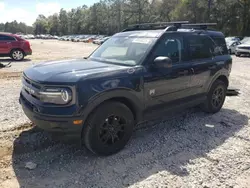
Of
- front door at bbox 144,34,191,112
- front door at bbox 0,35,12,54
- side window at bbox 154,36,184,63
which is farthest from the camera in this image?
front door at bbox 0,35,12,54

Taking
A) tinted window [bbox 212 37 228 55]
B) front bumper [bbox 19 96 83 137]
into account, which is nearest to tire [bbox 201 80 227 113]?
tinted window [bbox 212 37 228 55]

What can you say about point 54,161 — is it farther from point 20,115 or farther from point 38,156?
point 20,115

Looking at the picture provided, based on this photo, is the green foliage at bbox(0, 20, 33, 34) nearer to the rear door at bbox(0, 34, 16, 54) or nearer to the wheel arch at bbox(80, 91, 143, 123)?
the rear door at bbox(0, 34, 16, 54)

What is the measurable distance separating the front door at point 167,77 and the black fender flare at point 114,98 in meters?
0.19

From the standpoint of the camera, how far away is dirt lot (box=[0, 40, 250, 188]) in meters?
3.32

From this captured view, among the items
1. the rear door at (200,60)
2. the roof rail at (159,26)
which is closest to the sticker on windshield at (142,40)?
the roof rail at (159,26)

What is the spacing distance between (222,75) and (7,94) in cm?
553

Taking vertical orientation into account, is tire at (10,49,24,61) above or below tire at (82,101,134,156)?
above

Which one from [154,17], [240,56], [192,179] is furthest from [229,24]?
[192,179]

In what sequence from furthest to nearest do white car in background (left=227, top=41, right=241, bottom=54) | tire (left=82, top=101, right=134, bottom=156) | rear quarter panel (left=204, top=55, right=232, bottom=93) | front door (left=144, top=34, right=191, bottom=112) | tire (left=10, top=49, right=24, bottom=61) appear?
white car in background (left=227, top=41, right=241, bottom=54) → tire (left=10, top=49, right=24, bottom=61) → rear quarter panel (left=204, top=55, right=232, bottom=93) → front door (left=144, top=34, right=191, bottom=112) → tire (left=82, top=101, right=134, bottom=156)

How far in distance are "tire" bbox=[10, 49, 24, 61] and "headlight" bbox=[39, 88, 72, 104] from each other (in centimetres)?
1340

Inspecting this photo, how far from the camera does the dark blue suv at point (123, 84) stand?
3.39 metres

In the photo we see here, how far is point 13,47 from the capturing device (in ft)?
50.2

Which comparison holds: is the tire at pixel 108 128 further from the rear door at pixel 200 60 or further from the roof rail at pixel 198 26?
the roof rail at pixel 198 26
